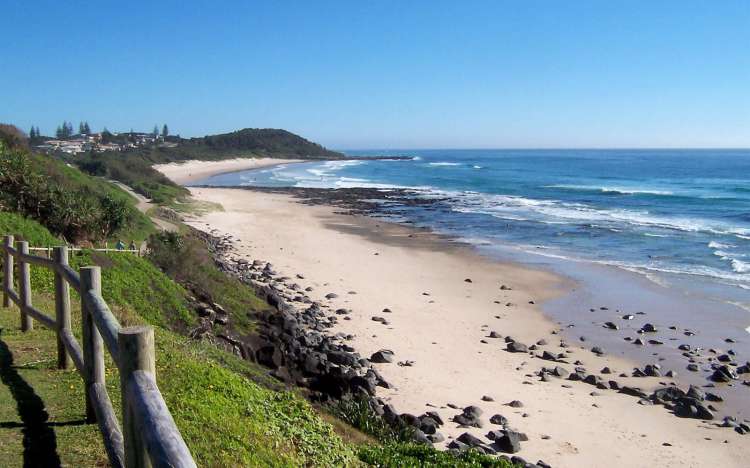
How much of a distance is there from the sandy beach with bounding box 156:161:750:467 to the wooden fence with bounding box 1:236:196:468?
252 inches

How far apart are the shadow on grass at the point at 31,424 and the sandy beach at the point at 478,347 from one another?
6432mm

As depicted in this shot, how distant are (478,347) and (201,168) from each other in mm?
92871

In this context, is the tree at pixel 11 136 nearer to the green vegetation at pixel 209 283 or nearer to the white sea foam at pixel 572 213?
the green vegetation at pixel 209 283

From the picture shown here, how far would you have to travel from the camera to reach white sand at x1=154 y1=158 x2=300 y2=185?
82562mm

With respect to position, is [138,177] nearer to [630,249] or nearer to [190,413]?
[630,249]

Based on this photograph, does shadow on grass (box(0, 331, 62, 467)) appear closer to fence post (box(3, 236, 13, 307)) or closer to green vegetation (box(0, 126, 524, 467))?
green vegetation (box(0, 126, 524, 467))

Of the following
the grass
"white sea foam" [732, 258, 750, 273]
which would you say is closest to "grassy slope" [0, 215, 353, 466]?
the grass

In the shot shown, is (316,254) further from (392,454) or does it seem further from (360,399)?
(392,454)

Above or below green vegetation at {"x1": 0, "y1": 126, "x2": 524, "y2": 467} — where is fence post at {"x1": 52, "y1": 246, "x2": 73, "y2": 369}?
above

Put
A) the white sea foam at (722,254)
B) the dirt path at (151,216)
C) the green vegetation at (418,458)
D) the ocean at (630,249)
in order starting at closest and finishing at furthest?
the green vegetation at (418,458), the ocean at (630,249), the dirt path at (151,216), the white sea foam at (722,254)

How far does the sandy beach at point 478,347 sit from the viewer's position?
10938 mm

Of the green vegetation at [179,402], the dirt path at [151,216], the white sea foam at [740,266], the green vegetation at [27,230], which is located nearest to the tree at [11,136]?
the dirt path at [151,216]

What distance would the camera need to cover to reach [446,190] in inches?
2694

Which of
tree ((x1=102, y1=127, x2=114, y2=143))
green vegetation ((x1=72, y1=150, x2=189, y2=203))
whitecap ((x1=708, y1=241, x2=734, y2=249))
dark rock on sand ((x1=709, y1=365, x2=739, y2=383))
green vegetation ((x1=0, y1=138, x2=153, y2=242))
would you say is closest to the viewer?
dark rock on sand ((x1=709, y1=365, x2=739, y2=383))
